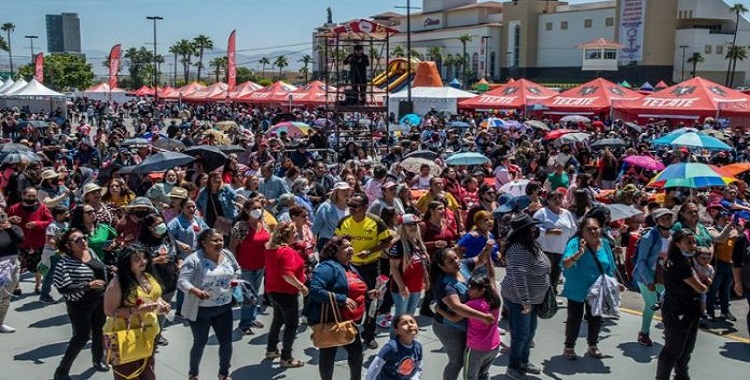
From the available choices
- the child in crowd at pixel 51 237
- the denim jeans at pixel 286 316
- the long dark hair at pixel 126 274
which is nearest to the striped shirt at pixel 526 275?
the denim jeans at pixel 286 316

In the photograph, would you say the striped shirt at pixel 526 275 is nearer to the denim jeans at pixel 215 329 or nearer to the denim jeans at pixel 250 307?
the denim jeans at pixel 215 329

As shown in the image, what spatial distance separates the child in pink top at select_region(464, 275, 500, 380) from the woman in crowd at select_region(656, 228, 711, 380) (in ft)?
5.02

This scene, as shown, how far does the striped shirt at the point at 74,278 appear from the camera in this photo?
5.52m

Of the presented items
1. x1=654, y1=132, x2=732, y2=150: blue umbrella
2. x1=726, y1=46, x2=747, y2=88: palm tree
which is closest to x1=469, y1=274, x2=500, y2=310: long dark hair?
x1=654, y1=132, x2=732, y2=150: blue umbrella

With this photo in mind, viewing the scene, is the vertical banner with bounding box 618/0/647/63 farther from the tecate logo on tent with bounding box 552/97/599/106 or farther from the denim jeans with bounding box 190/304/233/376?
the denim jeans with bounding box 190/304/233/376

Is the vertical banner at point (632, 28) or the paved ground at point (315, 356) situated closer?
the paved ground at point (315, 356)

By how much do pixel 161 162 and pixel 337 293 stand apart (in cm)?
615

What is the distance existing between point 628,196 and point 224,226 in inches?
228

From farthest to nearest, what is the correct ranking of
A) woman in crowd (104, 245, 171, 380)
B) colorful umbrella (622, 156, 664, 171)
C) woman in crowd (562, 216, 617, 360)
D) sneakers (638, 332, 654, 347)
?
colorful umbrella (622, 156, 664, 171) → sneakers (638, 332, 654, 347) → woman in crowd (562, 216, 617, 360) → woman in crowd (104, 245, 171, 380)

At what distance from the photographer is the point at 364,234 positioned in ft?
22.2

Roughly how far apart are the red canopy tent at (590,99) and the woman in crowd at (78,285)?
26916mm

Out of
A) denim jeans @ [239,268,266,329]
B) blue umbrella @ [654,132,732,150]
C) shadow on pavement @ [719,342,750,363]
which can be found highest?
blue umbrella @ [654,132,732,150]

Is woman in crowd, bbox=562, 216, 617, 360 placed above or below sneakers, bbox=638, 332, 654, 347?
above

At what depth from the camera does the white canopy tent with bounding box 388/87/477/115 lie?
32.0 metres
